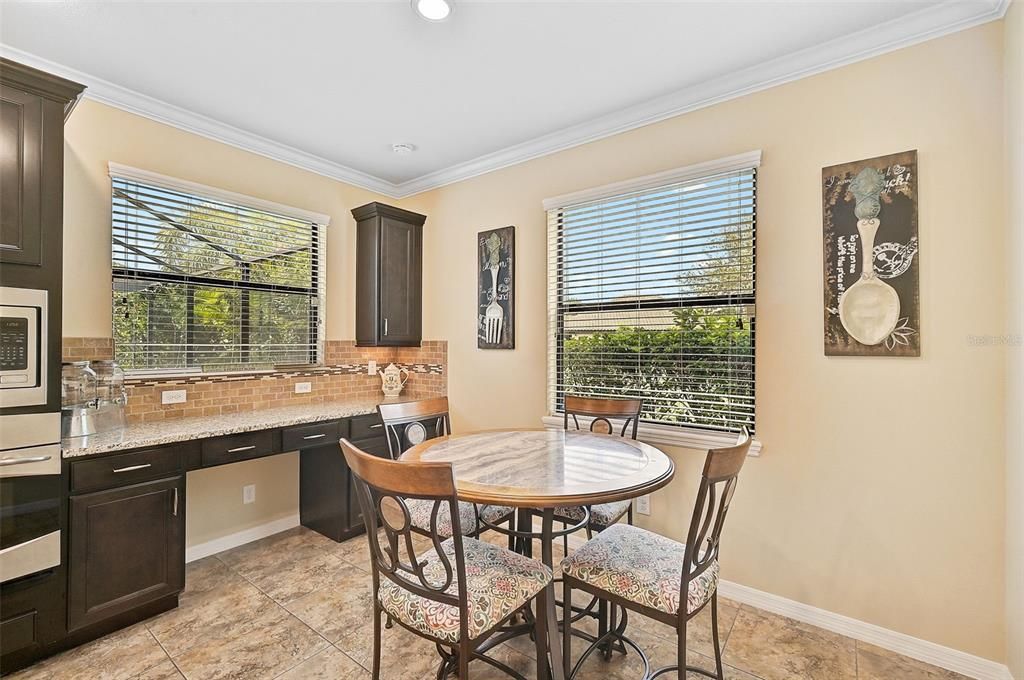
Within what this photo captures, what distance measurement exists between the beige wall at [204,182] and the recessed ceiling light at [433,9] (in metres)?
1.91

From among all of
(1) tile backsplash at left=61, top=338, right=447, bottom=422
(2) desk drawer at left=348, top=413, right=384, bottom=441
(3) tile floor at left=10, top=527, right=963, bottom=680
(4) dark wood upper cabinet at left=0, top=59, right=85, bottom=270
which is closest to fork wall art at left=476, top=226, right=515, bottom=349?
(1) tile backsplash at left=61, top=338, right=447, bottom=422

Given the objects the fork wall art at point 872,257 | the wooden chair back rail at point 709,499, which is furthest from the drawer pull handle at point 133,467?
the fork wall art at point 872,257

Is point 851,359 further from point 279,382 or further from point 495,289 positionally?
point 279,382

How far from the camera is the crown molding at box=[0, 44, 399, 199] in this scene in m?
2.41

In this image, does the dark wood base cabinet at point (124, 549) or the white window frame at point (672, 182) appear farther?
the white window frame at point (672, 182)

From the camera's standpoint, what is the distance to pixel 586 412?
286cm

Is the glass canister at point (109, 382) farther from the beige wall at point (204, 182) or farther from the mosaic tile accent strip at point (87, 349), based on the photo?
the beige wall at point (204, 182)

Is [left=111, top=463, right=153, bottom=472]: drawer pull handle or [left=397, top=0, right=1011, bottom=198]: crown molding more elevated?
[left=397, top=0, right=1011, bottom=198]: crown molding

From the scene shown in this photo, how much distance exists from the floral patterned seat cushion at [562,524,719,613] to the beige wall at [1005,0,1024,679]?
117 centimetres

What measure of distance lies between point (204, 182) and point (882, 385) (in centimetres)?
399

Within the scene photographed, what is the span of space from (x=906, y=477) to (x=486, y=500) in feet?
6.32

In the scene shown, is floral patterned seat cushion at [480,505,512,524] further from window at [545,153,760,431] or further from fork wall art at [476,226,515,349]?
fork wall art at [476,226,515,349]

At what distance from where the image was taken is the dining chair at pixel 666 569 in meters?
1.55

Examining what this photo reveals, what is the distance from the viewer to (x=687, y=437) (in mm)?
2662
